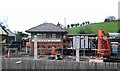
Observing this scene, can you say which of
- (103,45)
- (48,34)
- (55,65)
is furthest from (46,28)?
(55,65)

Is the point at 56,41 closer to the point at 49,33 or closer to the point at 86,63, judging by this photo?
the point at 49,33

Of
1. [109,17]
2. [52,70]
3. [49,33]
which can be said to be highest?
[109,17]

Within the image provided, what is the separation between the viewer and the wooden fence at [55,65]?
7.18 meters

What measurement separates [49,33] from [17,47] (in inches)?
140

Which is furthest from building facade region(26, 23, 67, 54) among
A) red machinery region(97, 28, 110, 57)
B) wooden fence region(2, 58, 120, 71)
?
wooden fence region(2, 58, 120, 71)

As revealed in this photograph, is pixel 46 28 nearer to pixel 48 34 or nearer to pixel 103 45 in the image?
pixel 48 34

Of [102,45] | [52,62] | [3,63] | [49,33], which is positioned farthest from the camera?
[49,33]

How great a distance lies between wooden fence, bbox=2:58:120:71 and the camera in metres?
7.18

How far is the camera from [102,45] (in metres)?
16.5

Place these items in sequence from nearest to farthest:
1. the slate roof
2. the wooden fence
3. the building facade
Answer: the wooden fence < the building facade < the slate roof

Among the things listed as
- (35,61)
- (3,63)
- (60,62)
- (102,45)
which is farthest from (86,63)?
(102,45)

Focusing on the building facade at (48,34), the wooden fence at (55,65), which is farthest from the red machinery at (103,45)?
the building facade at (48,34)

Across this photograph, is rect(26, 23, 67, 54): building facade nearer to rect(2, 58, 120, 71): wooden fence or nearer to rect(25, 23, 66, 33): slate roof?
rect(25, 23, 66, 33): slate roof

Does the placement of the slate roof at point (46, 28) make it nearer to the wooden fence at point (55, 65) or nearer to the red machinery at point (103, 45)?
the red machinery at point (103, 45)
